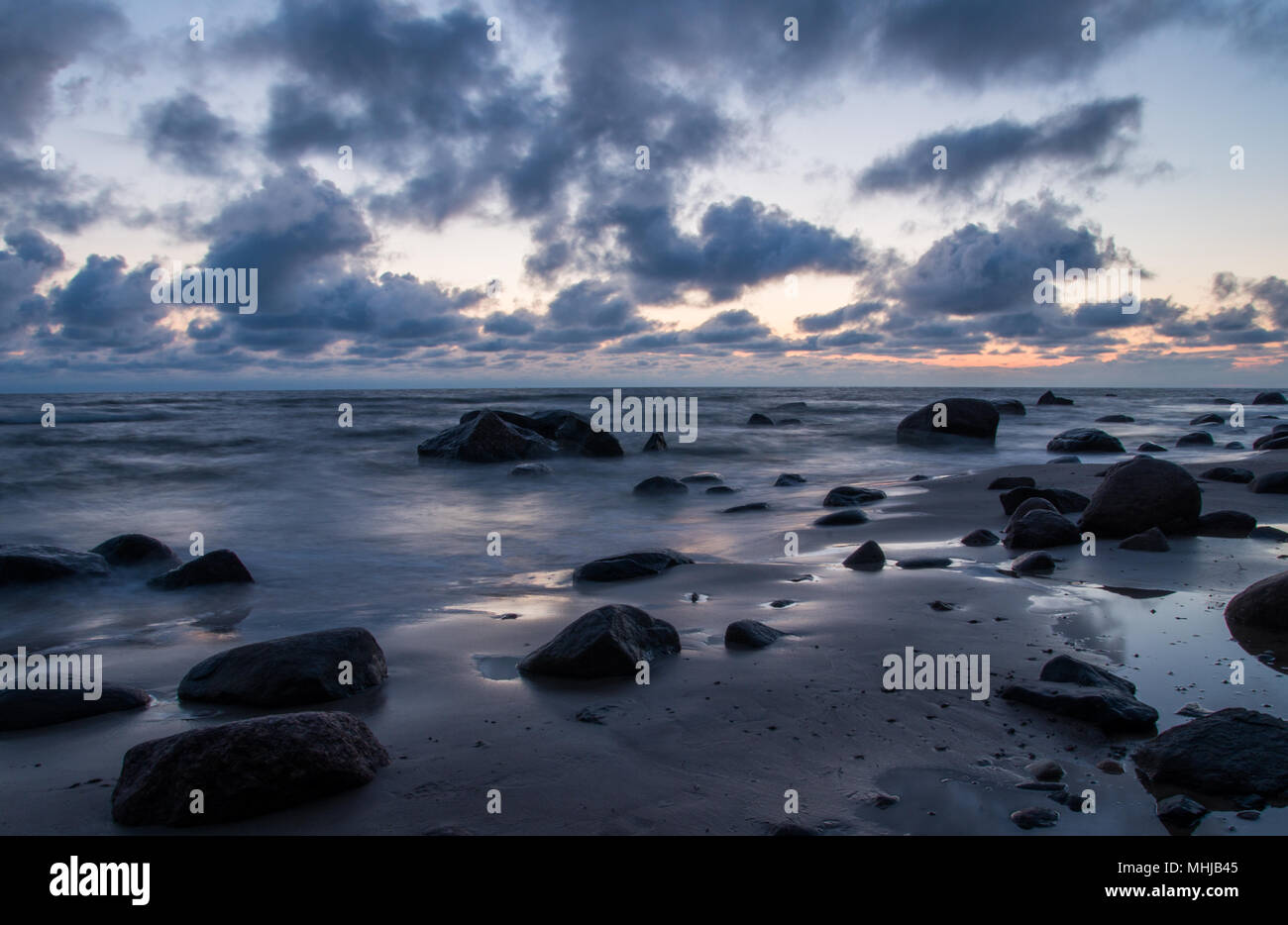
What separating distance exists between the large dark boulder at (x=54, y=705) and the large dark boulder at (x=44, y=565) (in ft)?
10.9

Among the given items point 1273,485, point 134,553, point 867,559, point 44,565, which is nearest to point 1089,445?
point 1273,485

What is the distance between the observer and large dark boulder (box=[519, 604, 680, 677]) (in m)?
3.87

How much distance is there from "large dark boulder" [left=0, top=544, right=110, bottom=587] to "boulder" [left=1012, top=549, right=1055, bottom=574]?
24.0ft

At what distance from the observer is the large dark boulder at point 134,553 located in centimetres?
686

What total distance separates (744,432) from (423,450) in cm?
1028

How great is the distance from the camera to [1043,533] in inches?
253

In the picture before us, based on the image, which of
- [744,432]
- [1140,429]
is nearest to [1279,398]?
[1140,429]

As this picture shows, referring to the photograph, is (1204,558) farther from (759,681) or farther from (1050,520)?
(759,681)

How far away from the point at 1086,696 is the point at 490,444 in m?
13.3

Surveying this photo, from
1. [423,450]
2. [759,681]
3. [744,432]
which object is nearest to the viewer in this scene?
[759,681]

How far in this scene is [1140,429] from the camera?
981 inches

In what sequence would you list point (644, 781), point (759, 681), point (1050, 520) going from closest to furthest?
point (644, 781) → point (759, 681) → point (1050, 520)

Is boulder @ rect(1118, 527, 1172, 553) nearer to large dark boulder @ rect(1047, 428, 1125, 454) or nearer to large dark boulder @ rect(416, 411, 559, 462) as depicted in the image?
large dark boulder @ rect(416, 411, 559, 462)

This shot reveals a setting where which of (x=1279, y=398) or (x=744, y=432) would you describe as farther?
(x=1279, y=398)
